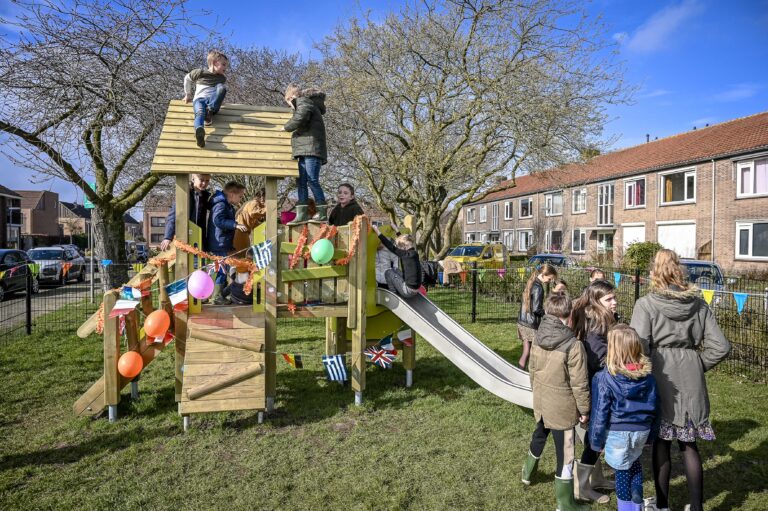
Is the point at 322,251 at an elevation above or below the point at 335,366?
above

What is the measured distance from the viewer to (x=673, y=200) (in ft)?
87.9

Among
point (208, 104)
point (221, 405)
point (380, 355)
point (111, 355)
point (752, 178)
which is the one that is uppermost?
point (752, 178)

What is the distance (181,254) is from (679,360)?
16.2ft

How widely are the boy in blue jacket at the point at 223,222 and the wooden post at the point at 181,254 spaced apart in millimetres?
370

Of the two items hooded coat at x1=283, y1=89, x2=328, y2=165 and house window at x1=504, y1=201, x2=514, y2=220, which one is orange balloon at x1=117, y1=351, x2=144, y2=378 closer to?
hooded coat at x1=283, y1=89, x2=328, y2=165

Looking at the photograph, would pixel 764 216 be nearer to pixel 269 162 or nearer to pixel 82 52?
pixel 269 162

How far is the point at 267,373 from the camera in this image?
583 centimetres

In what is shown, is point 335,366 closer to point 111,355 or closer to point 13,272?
point 111,355

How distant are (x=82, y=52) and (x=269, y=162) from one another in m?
5.84

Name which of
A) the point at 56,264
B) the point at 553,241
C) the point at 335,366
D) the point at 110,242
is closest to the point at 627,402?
the point at 335,366

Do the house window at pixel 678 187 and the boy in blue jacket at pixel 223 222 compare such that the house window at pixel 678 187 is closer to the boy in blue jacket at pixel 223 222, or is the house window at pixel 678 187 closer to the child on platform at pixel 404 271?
the child on platform at pixel 404 271

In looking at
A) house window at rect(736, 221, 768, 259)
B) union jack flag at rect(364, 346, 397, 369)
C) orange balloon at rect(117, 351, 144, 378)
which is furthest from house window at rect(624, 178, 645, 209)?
orange balloon at rect(117, 351, 144, 378)

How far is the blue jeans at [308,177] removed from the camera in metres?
6.32

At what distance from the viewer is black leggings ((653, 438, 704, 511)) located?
349 cm
